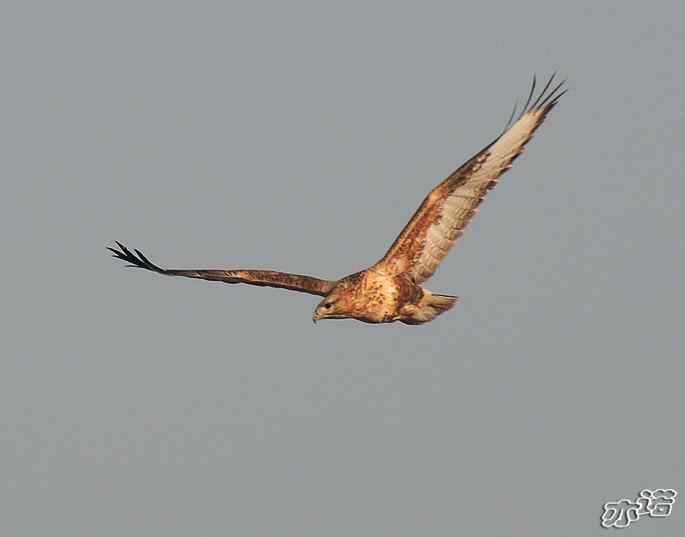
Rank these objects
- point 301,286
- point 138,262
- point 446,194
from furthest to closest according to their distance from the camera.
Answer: point 138,262, point 301,286, point 446,194

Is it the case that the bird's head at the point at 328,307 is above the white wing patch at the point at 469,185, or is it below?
below

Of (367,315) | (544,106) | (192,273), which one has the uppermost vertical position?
(544,106)

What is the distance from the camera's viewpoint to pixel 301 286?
16672 millimetres

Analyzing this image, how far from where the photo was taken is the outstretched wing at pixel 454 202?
15406 millimetres

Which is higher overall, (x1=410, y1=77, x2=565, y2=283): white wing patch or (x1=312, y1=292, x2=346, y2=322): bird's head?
(x1=410, y1=77, x2=565, y2=283): white wing patch

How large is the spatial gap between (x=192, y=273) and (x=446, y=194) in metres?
3.77

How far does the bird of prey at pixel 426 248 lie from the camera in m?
15.5

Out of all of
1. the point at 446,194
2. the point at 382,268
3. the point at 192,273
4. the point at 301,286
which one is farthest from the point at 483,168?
the point at 192,273

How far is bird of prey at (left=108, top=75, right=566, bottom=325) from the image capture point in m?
15.5

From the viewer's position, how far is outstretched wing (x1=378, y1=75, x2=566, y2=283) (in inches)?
607

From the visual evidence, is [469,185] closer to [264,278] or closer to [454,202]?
[454,202]

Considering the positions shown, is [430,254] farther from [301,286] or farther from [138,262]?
[138,262]

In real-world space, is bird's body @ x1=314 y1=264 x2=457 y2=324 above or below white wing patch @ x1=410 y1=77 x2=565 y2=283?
below

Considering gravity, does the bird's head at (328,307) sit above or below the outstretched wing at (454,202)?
below
